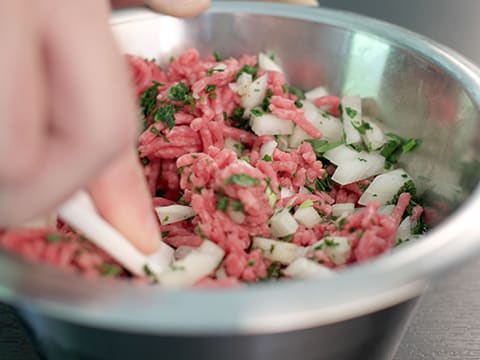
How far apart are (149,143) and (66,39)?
→ 2.32 ft

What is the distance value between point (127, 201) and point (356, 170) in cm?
63

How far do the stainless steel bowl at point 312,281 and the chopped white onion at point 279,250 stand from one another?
0.78 feet

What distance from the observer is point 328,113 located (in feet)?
5.47

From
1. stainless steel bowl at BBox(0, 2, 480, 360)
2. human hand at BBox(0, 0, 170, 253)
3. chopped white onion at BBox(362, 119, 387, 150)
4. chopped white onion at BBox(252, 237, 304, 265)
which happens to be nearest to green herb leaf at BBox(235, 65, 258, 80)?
stainless steel bowl at BBox(0, 2, 480, 360)

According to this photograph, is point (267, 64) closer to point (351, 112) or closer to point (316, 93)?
point (316, 93)

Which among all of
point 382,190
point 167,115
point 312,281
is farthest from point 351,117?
point 312,281

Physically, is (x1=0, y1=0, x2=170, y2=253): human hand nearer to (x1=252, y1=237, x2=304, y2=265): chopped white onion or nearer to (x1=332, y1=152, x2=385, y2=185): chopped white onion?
(x1=252, y1=237, x2=304, y2=265): chopped white onion

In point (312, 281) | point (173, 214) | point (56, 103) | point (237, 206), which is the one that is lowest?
point (173, 214)

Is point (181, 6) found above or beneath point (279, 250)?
above

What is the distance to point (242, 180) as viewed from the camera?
4.00ft

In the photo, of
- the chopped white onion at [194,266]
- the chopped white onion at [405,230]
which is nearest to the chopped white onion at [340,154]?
the chopped white onion at [405,230]

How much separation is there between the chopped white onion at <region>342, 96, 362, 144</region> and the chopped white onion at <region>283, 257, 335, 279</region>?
481 mm

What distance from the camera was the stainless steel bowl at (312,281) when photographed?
0.79 metres

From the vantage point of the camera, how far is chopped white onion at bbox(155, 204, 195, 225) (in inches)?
52.9
